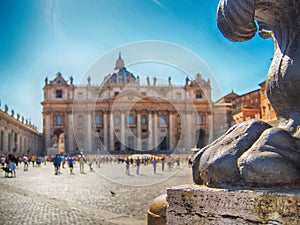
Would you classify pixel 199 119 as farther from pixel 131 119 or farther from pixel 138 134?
pixel 131 119

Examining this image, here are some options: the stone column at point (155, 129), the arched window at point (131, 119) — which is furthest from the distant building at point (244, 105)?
the arched window at point (131, 119)

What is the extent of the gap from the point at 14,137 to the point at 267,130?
40928mm

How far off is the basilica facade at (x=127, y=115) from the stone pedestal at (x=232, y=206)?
53926 millimetres

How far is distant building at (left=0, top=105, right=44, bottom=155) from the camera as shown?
33566 millimetres

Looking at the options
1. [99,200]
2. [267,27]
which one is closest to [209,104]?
[99,200]

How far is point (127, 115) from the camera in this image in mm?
58188

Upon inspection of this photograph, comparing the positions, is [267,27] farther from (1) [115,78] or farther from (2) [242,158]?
(1) [115,78]

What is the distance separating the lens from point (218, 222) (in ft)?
5.99

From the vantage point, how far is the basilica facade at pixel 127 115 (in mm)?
57062

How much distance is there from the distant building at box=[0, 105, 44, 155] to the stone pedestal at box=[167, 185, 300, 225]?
107 ft

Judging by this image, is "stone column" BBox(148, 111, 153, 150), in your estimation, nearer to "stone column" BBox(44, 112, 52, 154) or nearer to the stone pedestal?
"stone column" BBox(44, 112, 52, 154)

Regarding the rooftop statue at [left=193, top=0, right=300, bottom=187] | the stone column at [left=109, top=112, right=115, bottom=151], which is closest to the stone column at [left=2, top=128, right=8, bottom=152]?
the stone column at [left=109, top=112, right=115, bottom=151]

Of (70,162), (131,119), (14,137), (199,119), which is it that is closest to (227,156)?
(70,162)

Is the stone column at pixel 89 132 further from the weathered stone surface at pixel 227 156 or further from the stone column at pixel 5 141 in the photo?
the weathered stone surface at pixel 227 156
